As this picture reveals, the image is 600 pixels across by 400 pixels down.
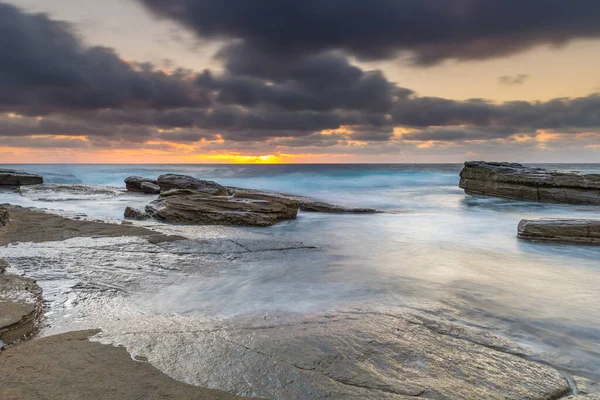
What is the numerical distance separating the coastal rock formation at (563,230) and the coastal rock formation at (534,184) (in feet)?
29.4

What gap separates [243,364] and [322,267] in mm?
3167

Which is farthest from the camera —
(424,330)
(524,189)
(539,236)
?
(524,189)

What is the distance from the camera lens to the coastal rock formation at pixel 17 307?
264 cm

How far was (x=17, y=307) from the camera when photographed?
3020mm

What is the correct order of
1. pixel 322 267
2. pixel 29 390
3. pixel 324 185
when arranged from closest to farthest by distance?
1. pixel 29 390
2. pixel 322 267
3. pixel 324 185

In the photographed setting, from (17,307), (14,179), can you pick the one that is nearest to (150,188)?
(14,179)

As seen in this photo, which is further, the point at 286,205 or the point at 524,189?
the point at 524,189

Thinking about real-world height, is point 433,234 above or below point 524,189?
below

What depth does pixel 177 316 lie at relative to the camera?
3.31 metres

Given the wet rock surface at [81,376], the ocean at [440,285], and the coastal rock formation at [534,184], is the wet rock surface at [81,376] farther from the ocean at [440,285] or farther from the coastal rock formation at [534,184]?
the coastal rock formation at [534,184]

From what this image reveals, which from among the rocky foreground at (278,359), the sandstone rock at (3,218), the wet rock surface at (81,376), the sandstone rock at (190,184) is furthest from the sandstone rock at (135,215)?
the wet rock surface at (81,376)

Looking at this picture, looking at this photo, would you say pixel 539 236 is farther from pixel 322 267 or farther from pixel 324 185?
pixel 324 185

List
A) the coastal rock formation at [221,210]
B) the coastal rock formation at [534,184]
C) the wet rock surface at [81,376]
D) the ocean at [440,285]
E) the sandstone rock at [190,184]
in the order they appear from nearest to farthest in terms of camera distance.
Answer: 1. the wet rock surface at [81,376]
2. the ocean at [440,285]
3. the coastal rock formation at [221,210]
4. the sandstone rock at [190,184]
5. the coastal rock formation at [534,184]

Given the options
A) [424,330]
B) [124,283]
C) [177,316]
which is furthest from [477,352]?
[124,283]
